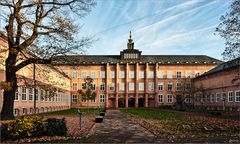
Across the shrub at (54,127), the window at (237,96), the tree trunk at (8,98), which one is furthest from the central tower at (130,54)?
the shrub at (54,127)

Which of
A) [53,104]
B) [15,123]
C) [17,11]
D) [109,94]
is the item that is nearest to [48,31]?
[17,11]

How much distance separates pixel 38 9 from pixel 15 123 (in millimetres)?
10240

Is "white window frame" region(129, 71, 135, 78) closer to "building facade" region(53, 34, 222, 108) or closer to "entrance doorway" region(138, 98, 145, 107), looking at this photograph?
"building facade" region(53, 34, 222, 108)

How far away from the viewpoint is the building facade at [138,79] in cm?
7525

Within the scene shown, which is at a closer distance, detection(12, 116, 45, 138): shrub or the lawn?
detection(12, 116, 45, 138): shrub

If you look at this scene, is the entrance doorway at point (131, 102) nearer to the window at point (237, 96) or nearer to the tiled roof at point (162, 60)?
the tiled roof at point (162, 60)

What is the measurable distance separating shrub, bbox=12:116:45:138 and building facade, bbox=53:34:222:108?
61.2 meters

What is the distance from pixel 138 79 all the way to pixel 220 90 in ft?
87.0

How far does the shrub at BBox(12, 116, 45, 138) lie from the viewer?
13031mm

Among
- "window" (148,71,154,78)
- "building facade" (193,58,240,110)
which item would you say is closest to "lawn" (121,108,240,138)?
"building facade" (193,58,240,110)

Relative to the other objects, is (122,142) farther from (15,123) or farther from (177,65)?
(177,65)

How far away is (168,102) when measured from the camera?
75.6m

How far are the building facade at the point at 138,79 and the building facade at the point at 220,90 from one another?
952 centimetres

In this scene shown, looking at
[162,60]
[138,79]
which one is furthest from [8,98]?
[162,60]
